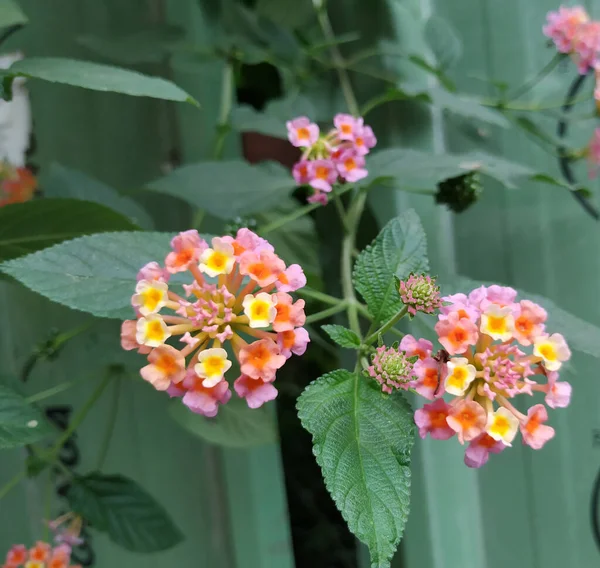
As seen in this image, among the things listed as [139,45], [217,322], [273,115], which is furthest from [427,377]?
[139,45]

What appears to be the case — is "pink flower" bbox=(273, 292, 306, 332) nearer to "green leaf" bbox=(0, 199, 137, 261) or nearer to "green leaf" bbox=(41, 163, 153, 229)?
"green leaf" bbox=(0, 199, 137, 261)

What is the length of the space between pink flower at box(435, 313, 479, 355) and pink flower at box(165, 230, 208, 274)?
15 cm

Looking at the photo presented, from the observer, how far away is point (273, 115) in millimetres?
574

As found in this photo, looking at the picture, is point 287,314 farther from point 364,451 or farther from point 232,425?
point 232,425

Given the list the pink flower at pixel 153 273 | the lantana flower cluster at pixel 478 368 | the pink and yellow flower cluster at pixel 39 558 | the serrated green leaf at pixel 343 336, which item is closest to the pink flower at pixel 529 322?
the lantana flower cluster at pixel 478 368

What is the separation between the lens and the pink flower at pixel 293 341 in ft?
1.02

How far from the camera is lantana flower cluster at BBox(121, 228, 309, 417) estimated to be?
31 cm

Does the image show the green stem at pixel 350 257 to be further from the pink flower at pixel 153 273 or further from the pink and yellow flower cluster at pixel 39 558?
the pink and yellow flower cluster at pixel 39 558

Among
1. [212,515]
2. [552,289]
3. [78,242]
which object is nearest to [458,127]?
[552,289]

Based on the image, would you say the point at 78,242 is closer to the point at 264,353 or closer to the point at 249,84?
the point at 264,353

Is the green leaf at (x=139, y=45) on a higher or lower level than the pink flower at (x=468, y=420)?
higher

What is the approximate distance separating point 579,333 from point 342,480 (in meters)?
0.20

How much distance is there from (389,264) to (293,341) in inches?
3.6

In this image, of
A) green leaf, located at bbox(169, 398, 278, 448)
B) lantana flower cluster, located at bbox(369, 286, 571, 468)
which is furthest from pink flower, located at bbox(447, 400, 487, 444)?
green leaf, located at bbox(169, 398, 278, 448)
